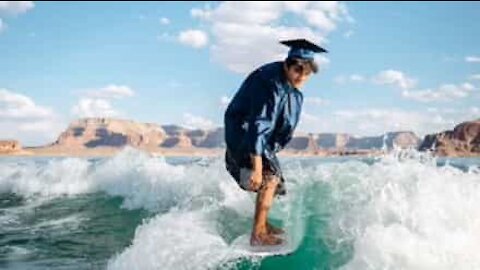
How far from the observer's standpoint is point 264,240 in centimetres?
623

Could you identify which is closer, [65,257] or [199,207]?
[65,257]

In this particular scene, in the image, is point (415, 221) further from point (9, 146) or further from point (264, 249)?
point (9, 146)

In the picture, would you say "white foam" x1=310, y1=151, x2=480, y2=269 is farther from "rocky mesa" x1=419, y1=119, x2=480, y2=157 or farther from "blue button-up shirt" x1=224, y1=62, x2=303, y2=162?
"rocky mesa" x1=419, y1=119, x2=480, y2=157

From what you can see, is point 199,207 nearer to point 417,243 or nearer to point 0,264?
point 0,264

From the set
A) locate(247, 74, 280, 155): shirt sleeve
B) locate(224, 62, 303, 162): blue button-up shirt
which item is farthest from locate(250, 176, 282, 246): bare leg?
locate(247, 74, 280, 155): shirt sleeve

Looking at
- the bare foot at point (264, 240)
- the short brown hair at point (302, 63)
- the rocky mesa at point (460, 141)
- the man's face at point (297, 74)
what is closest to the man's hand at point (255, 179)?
the bare foot at point (264, 240)

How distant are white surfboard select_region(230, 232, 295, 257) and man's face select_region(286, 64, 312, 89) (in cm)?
159

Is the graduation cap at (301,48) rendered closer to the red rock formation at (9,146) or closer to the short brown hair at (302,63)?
the short brown hair at (302,63)

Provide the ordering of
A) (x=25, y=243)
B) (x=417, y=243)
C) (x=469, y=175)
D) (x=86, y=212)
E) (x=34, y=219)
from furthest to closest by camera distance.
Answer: (x=86, y=212) → (x=34, y=219) → (x=25, y=243) → (x=469, y=175) → (x=417, y=243)

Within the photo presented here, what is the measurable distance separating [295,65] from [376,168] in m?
4.61

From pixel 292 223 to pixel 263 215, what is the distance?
6.28 ft

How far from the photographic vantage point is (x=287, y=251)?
21.4 ft

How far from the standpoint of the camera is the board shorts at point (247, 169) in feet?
19.1

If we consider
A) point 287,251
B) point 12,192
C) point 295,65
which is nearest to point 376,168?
point 287,251
